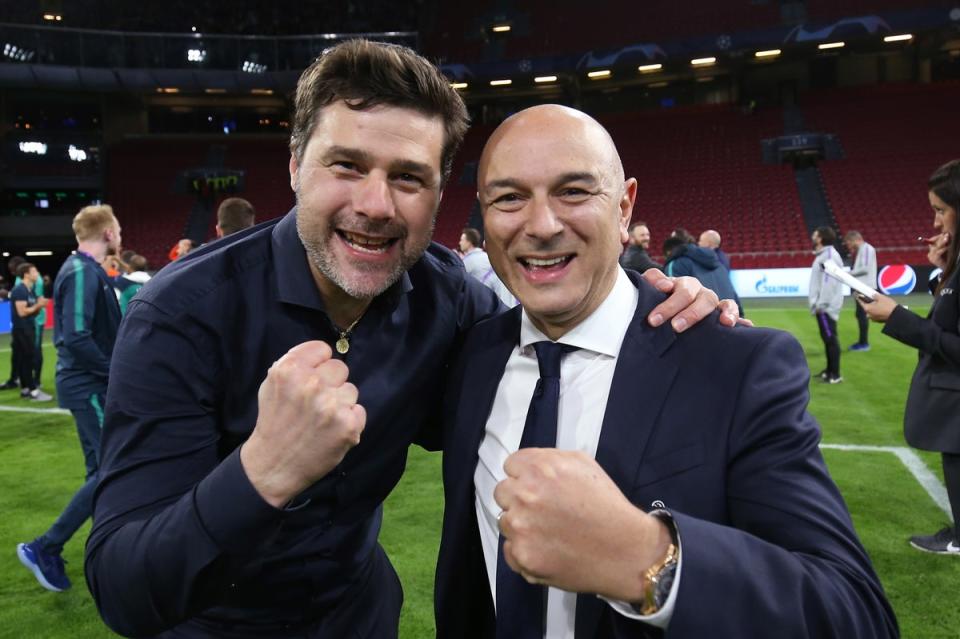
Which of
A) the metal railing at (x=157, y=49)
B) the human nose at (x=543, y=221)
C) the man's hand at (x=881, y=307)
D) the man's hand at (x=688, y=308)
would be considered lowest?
the man's hand at (x=881, y=307)

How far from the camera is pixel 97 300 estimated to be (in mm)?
5051

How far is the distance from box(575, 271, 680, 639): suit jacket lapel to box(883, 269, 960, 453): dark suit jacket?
2913 mm

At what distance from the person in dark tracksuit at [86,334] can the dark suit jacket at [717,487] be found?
347 centimetres

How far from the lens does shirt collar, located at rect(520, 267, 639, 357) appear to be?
1.65 m

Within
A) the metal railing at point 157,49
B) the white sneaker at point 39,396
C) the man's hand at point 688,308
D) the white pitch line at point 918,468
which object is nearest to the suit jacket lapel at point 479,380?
the man's hand at point 688,308

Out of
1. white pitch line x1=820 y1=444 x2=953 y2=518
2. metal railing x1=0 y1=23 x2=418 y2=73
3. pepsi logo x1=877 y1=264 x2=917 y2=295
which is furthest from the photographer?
metal railing x1=0 y1=23 x2=418 y2=73

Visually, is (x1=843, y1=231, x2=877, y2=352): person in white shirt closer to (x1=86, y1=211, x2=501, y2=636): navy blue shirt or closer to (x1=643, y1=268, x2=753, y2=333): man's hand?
(x1=86, y1=211, x2=501, y2=636): navy blue shirt

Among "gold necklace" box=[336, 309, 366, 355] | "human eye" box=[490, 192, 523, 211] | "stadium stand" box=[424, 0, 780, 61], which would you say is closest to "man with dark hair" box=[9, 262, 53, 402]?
"gold necklace" box=[336, 309, 366, 355]

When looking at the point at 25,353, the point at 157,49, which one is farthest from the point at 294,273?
the point at 157,49

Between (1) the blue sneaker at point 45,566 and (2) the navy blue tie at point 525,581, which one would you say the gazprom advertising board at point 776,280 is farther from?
(2) the navy blue tie at point 525,581

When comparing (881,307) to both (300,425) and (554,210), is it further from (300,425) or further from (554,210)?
(300,425)

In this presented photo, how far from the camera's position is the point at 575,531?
101 cm

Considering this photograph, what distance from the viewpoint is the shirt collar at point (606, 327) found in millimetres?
1646

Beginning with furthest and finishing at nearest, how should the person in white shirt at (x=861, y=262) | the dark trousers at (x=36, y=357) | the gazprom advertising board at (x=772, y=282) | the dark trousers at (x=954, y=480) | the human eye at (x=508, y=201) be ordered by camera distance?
the gazprom advertising board at (x=772, y=282)
the person in white shirt at (x=861, y=262)
the dark trousers at (x=36, y=357)
the dark trousers at (x=954, y=480)
the human eye at (x=508, y=201)
